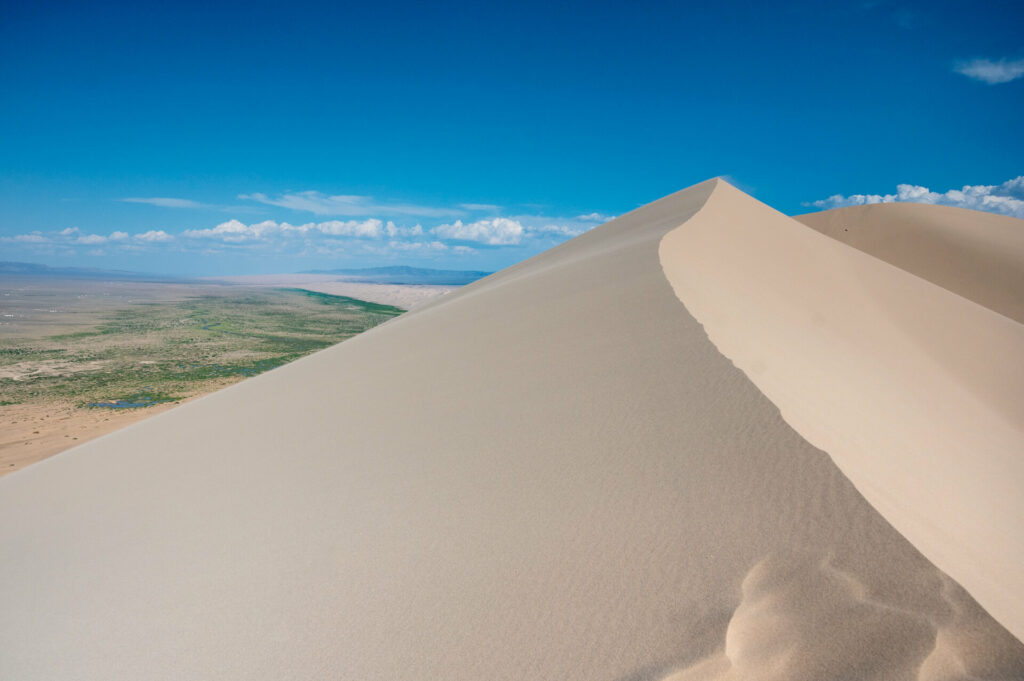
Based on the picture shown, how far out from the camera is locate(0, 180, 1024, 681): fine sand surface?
2.19 meters

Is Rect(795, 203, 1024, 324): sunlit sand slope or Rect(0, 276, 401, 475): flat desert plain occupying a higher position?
Rect(795, 203, 1024, 324): sunlit sand slope

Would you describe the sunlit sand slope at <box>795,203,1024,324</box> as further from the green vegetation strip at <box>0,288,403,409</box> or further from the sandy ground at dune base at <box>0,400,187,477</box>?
the green vegetation strip at <box>0,288,403,409</box>

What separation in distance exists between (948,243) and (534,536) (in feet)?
95.2

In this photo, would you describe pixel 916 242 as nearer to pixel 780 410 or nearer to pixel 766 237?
pixel 766 237

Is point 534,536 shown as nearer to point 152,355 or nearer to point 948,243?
point 948,243

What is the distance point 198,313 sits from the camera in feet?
220

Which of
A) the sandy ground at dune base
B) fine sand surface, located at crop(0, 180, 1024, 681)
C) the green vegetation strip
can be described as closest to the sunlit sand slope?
fine sand surface, located at crop(0, 180, 1024, 681)

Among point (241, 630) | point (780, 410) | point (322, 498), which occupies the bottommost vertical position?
point (241, 630)

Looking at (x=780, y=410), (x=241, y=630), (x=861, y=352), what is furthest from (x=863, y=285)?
(x=241, y=630)

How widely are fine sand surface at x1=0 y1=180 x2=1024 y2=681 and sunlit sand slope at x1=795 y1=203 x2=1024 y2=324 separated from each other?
63.5ft

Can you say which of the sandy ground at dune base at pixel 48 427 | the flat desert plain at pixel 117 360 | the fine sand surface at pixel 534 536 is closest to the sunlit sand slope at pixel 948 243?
the fine sand surface at pixel 534 536

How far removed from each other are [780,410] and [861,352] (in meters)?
3.70

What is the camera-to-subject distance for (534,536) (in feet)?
9.70

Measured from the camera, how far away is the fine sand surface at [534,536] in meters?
2.19
